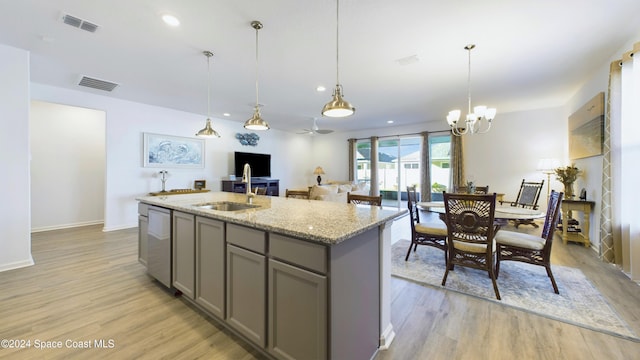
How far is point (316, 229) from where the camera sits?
1.35 meters

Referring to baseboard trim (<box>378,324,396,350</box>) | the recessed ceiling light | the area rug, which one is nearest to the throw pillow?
the area rug

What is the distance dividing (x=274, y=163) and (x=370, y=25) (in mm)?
6335

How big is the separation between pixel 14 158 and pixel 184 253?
2.89 metres

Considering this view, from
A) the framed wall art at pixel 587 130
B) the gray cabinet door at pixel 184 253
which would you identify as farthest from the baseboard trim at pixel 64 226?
the framed wall art at pixel 587 130

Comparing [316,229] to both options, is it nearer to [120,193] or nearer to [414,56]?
[414,56]

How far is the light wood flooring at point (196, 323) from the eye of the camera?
5.40ft

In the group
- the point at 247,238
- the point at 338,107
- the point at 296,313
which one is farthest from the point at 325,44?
the point at 296,313

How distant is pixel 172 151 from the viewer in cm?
573

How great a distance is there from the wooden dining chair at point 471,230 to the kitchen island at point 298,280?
0.86 meters

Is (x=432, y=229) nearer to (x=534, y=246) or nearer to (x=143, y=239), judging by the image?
(x=534, y=246)

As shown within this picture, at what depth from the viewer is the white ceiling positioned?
2176 millimetres

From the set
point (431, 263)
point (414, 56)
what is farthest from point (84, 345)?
point (414, 56)

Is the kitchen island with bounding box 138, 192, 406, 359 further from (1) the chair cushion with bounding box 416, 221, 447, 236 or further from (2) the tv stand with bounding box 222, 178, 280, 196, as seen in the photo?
(2) the tv stand with bounding box 222, 178, 280, 196

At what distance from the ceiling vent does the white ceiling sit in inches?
6.1
